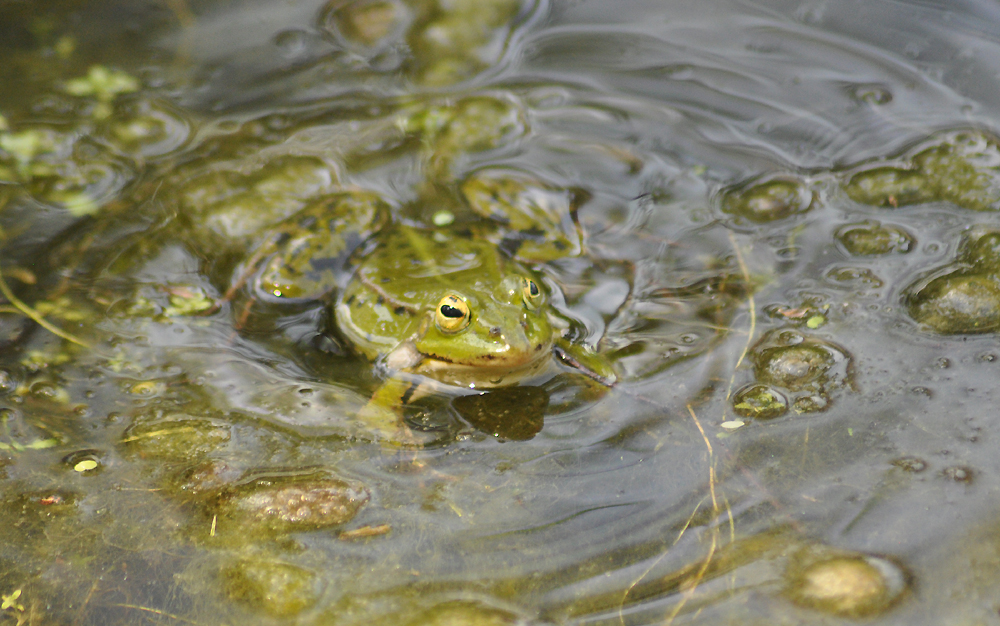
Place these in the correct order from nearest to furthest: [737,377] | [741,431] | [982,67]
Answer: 1. [741,431]
2. [737,377]
3. [982,67]

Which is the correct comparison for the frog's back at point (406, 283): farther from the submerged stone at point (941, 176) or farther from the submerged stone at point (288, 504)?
the submerged stone at point (941, 176)

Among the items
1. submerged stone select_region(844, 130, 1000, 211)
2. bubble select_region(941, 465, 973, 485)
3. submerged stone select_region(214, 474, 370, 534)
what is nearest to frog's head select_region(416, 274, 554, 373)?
submerged stone select_region(214, 474, 370, 534)

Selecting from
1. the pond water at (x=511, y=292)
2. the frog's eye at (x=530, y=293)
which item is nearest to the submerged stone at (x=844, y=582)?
the pond water at (x=511, y=292)

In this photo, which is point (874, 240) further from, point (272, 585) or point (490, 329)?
point (272, 585)

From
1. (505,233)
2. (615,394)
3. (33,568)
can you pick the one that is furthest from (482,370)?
(33,568)

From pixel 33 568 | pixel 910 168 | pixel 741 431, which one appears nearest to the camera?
pixel 33 568

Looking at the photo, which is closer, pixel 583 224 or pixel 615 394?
pixel 615 394

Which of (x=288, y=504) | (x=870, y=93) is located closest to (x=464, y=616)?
(x=288, y=504)

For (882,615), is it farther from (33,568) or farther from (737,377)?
(33,568)

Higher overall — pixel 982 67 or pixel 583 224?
pixel 982 67
